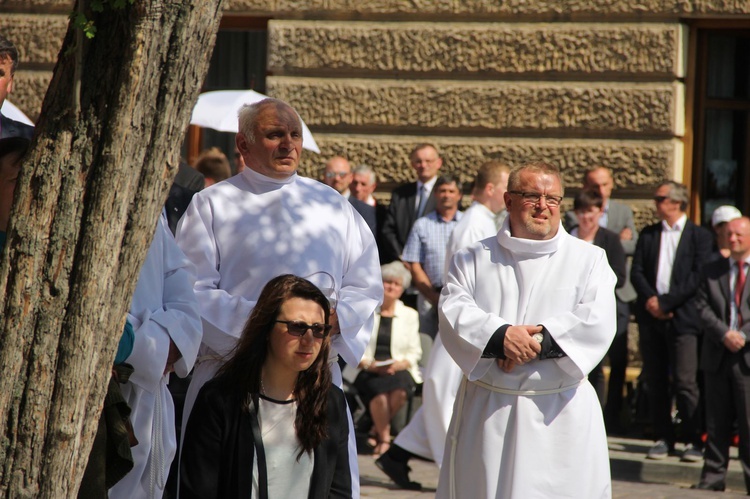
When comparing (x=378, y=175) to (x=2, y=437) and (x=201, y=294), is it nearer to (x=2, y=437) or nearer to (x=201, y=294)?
(x=201, y=294)

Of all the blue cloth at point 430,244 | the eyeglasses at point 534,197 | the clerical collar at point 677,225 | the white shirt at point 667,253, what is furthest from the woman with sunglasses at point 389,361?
the eyeglasses at point 534,197

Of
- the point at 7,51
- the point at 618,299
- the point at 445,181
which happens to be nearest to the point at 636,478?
the point at 618,299

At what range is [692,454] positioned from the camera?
9078 mm

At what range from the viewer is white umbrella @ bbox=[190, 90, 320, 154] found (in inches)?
384

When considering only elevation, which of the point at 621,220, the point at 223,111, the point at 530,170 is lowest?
the point at 530,170

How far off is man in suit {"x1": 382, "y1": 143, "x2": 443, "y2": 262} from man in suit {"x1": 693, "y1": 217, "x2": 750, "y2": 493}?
257cm

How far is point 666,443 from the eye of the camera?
926 centimetres

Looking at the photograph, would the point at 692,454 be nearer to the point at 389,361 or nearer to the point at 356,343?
the point at 389,361

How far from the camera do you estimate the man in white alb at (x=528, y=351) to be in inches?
213

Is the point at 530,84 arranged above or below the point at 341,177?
above

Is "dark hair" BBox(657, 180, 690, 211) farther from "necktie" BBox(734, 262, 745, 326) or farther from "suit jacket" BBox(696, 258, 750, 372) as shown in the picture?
"necktie" BBox(734, 262, 745, 326)

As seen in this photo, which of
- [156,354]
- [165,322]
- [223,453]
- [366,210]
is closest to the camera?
[223,453]

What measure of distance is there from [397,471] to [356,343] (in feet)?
10.1

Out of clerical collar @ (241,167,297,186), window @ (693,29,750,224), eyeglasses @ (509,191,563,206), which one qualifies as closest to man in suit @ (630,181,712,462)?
window @ (693,29,750,224)
